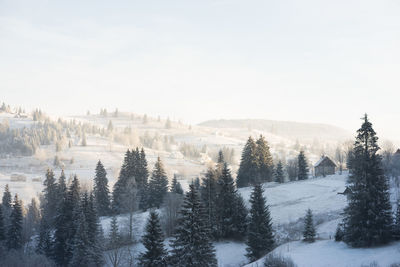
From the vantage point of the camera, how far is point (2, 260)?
50188 mm

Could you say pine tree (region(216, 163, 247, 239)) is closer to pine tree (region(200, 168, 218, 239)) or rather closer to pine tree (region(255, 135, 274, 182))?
pine tree (region(200, 168, 218, 239))

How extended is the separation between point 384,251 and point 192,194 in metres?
16.2

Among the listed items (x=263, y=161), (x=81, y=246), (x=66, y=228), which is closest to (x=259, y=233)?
(x=81, y=246)

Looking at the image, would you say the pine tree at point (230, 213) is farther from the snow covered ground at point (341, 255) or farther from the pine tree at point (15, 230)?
the pine tree at point (15, 230)

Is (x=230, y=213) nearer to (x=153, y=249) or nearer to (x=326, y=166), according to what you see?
(x=153, y=249)

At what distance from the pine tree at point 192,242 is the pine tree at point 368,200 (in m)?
12.0

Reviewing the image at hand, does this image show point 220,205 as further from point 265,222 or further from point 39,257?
point 39,257

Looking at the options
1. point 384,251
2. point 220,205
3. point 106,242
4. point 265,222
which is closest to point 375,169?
point 384,251

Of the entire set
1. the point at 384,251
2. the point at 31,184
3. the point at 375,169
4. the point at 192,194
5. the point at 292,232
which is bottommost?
the point at 31,184

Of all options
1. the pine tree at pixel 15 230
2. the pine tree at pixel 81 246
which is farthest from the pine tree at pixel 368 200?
the pine tree at pixel 15 230

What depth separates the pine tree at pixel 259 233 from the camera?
4003 cm

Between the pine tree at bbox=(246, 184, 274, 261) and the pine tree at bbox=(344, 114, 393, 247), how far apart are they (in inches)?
466

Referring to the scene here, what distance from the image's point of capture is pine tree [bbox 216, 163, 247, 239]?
1959 inches

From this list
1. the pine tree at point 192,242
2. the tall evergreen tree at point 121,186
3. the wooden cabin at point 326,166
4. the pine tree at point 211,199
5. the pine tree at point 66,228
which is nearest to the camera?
the pine tree at point 192,242
